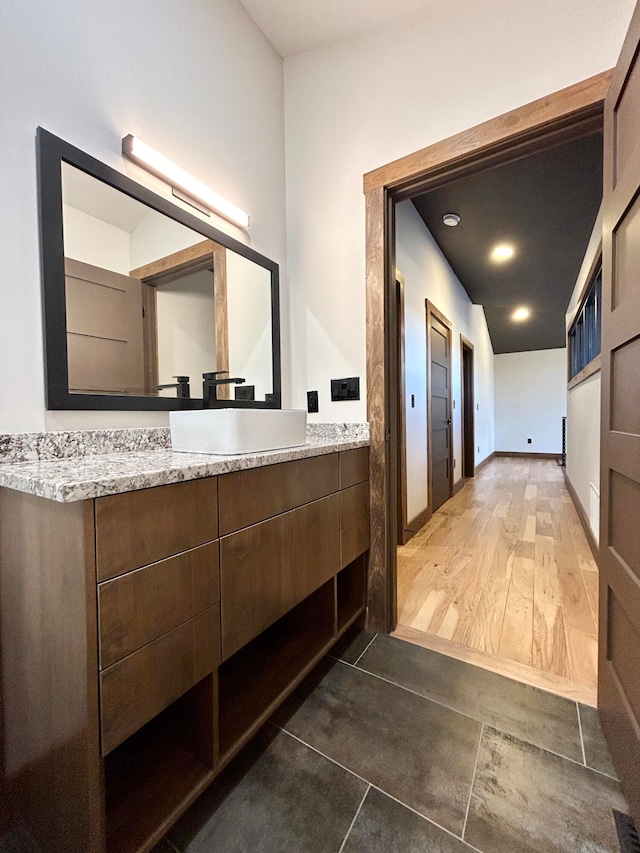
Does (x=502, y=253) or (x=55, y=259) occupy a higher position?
(x=502, y=253)

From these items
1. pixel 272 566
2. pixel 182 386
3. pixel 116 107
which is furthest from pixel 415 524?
pixel 116 107

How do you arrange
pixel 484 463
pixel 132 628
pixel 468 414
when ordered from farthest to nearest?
pixel 484 463
pixel 468 414
pixel 132 628

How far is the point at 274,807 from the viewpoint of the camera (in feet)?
3.08

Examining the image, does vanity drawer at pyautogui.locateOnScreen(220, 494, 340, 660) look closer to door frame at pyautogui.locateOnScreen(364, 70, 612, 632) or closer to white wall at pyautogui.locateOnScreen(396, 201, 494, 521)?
door frame at pyautogui.locateOnScreen(364, 70, 612, 632)

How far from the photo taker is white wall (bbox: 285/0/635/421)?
126cm

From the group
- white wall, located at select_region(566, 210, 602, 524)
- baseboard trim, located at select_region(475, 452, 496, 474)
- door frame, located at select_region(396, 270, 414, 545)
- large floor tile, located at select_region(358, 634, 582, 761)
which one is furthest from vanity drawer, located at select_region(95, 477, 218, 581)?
baseboard trim, located at select_region(475, 452, 496, 474)

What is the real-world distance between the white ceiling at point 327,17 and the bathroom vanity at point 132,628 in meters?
1.89

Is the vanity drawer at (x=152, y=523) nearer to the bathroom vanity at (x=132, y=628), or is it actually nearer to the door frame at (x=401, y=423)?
the bathroom vanity at (x=132, y=628)

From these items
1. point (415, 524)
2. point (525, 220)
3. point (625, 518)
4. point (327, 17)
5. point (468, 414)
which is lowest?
point (415, 524)

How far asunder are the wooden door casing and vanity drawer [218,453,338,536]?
893 millimetres

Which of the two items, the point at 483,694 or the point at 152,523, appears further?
the point at 483,694

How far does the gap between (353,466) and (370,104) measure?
65.1 inches

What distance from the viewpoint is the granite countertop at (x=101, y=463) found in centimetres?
67

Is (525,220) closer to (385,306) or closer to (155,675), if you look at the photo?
(385,306)
